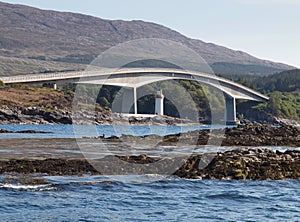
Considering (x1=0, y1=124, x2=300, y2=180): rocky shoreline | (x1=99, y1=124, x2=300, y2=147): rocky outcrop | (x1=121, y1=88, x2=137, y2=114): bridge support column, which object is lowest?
(x1=99, y1=124, x2=300, y2=147): rocky outcrop

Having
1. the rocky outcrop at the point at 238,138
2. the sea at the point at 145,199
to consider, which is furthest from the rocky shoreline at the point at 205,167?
the rocky outcrop at the point at 238,138

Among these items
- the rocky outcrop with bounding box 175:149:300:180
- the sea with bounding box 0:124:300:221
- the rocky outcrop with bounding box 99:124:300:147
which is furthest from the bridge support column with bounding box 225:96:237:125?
the sea with bounding box 0:124:300:221

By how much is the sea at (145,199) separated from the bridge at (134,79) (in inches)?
3550

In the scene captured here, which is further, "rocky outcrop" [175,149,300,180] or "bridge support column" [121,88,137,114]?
"bridge support column" [121,88,137,114]

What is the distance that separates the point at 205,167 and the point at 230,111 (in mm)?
124174

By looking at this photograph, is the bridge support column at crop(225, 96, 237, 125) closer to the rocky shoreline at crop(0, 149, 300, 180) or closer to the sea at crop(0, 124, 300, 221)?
the rocky shoreline at crop(0, 149, 300, 180)

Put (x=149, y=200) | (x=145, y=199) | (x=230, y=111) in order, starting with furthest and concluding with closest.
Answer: (x=230, y=111) < (x=145, y=199) < (x=149, y=200)

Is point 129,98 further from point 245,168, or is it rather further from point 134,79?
point 245,168

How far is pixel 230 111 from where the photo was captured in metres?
151

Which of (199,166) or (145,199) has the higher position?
(199,166)

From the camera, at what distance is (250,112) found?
166 m

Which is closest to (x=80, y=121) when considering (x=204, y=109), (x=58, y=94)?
(x=58, y=94)

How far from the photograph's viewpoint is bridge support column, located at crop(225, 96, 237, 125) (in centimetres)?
14962

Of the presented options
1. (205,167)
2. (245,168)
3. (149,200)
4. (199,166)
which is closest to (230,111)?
(199,166)
